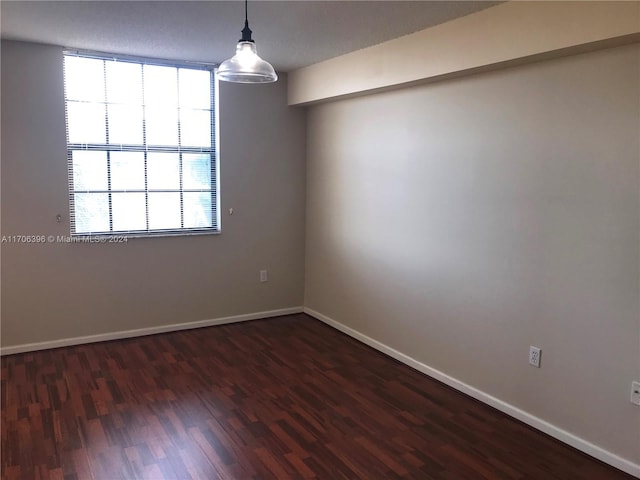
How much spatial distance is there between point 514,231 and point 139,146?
10.2ft

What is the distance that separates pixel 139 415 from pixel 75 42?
2697mm

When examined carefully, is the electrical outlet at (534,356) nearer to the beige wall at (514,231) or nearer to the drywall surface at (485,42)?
the beige wall at (514,231)

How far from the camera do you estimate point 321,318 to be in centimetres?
491

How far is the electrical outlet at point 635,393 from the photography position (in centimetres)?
240

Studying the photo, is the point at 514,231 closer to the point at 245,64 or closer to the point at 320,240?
the point at 245,64

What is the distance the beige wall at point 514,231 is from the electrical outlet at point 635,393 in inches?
1.7

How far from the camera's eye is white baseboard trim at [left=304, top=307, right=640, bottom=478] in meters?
2.51

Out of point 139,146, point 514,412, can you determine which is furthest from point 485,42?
point 139,146

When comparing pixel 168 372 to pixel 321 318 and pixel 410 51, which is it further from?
pixel 410 51

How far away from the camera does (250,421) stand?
2.94 meters

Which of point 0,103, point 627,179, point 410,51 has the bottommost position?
point 627,179

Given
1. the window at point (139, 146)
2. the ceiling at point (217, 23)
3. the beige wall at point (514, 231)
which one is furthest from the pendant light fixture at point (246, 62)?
the window at point (139, 146)

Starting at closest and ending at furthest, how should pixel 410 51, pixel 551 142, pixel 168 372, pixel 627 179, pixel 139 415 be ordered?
pixel 627 179 < pixel 551 142 < pixel 139 415 < pixel 410 51 < pixel 168 372

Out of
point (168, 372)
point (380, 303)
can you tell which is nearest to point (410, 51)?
point (380, 303)
